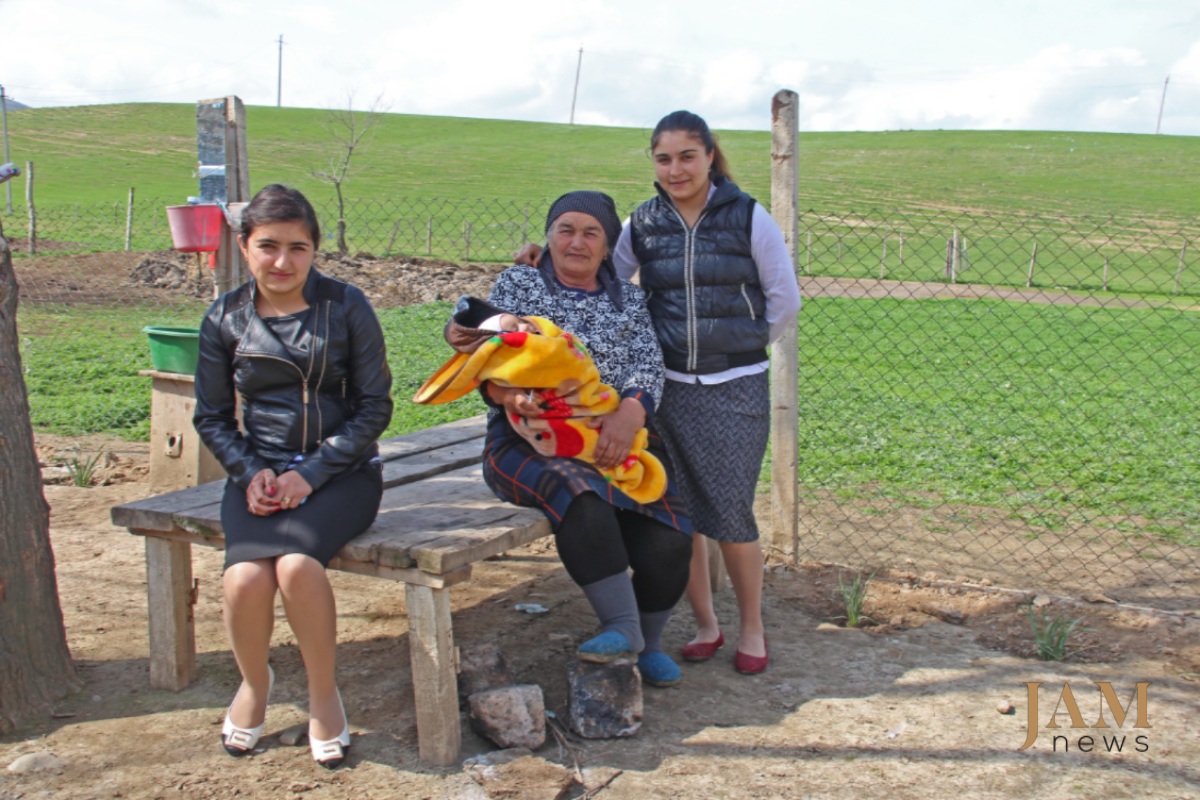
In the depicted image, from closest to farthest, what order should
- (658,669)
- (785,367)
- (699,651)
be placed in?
(658,669) → (699,651) → (785,367)

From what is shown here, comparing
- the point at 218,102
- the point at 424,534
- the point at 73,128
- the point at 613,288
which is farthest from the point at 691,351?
the point at 73,128

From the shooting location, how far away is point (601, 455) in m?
3.27

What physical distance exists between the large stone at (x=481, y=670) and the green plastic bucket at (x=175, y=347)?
2600 millimetres

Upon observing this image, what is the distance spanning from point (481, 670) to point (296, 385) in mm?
1003

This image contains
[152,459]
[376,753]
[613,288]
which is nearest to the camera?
[376,753]

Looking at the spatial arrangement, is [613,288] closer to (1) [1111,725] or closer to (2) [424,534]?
(2) [424,534]

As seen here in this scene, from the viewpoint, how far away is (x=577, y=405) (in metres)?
3.27

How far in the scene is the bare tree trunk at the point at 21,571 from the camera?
311cm

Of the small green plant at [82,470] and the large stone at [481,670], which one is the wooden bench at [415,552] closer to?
the large stone at [481,670]

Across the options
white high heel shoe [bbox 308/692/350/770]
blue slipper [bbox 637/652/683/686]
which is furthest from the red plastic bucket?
blue slipper [bbox 637/652/683/686]

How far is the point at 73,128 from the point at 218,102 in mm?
63752

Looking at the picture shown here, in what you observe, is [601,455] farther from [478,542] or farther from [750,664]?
[750,664]

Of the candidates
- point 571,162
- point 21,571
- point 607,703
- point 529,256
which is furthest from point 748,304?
point 571,162

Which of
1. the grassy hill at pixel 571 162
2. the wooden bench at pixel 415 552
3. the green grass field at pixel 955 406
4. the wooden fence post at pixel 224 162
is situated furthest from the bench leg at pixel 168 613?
the grassy hill at pixel 571 162
